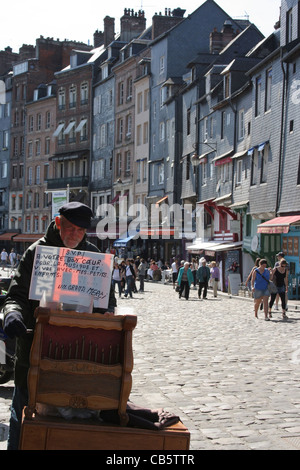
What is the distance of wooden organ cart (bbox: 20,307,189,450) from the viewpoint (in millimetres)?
4047

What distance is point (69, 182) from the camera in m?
72.1

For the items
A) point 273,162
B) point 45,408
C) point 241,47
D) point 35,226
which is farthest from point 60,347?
point 35,226

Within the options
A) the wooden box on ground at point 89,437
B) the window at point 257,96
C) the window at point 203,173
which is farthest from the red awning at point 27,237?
the wooden box on ground at point 89,437

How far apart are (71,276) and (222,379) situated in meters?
6.03

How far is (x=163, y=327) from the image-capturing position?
711 inches

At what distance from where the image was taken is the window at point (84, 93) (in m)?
72.3

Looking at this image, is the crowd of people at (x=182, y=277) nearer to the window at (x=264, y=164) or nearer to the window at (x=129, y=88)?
the window at (x=264, y=164)

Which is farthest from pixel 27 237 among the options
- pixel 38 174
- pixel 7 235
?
pixel 38 174

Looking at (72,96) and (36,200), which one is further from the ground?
(72,96)

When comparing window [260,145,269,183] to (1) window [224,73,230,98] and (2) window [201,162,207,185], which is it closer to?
(1) window [224,73,230,98]

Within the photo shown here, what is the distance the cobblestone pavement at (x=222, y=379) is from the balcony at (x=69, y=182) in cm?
5205

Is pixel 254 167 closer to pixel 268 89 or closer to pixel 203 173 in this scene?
pixel 268 89

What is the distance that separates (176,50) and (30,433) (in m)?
54.7
